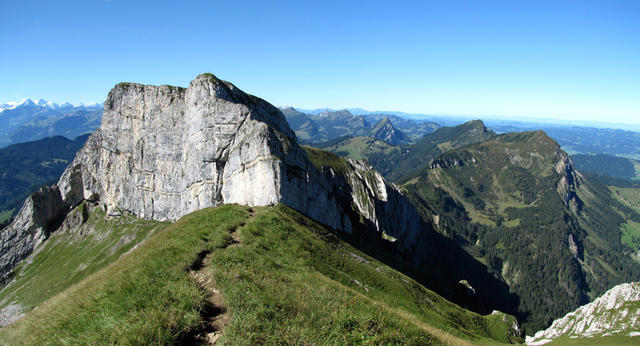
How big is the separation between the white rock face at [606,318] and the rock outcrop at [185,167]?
→ 7102 centimetres

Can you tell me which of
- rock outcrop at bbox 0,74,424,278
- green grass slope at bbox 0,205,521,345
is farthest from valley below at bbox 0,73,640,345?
rock outcrop at bbox 0,74,424,278

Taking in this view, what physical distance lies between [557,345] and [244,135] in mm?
91784

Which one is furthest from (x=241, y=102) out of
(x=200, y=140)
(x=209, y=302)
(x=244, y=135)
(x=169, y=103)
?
(x=209, y=302)

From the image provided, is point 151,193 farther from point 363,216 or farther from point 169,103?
point 363,216

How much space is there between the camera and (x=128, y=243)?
109 metres

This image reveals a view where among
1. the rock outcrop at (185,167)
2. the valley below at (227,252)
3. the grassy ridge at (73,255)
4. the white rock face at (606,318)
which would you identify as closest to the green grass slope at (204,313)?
the valley below at (227,252)

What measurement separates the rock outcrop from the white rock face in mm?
71024

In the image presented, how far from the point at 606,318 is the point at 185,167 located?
15875 cm

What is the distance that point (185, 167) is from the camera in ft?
305

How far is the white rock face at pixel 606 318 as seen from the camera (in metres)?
93.6

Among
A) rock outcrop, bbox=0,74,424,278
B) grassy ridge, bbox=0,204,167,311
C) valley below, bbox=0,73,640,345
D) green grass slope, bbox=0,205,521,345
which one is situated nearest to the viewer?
green grass slope, bbox=0,205,521,345

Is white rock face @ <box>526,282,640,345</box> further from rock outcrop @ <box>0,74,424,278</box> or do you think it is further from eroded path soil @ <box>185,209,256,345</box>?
eroded path soil @ <box>185,209,256,345</box>

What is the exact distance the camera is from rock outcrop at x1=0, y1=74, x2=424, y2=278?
62281 mm

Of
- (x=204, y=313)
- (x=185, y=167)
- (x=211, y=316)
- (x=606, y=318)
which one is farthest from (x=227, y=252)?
(x=606, y=318)
